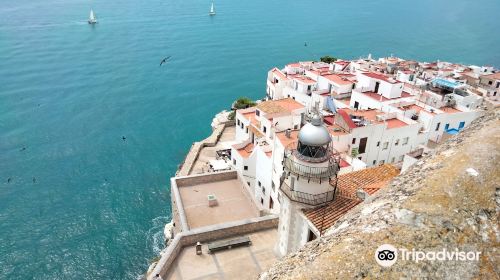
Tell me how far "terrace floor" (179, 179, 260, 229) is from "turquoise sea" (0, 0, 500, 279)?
18.2 m

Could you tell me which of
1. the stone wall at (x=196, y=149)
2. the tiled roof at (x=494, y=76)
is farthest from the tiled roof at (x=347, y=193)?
the tiled roof at (x=494, y=76)

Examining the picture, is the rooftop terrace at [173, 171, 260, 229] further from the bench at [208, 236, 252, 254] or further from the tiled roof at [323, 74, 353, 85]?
the tiled roof at [323, 74, 353, 85]

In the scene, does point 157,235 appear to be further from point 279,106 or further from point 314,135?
point 314,135

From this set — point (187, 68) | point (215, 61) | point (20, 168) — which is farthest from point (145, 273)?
point (215, 61)

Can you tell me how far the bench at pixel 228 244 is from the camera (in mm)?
22803

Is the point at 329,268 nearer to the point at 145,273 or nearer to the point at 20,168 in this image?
the point at 145,273

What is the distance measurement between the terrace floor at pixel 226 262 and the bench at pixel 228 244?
0.75ft

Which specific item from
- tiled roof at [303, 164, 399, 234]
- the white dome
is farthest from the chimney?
the white dome

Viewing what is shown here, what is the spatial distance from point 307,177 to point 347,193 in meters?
3.58

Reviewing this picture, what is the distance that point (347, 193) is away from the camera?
21.2 metres

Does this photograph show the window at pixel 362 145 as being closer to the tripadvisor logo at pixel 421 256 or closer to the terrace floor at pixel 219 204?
the terrace floor at pixel 219 204

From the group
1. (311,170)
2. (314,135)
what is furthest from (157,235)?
(314,135)

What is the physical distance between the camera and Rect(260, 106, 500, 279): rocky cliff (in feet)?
20.9

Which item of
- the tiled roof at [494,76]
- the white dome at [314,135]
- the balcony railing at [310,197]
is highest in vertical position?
the white dome at [314,135]
